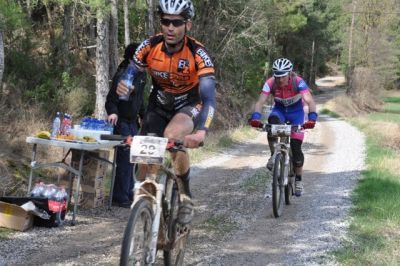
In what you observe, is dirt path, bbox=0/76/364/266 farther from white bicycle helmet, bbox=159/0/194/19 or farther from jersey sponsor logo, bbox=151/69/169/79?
white bicycle helmet, bbox=159/0/194/19

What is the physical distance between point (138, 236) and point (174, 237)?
0.74 m

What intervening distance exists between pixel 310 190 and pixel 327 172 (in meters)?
2.69

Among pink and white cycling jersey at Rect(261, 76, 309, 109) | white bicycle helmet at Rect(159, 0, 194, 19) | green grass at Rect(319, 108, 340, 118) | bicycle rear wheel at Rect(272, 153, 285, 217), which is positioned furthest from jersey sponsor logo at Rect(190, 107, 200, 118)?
green grass at Rect(319, 108, 340, 118)

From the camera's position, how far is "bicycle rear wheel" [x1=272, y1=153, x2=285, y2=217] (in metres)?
7.58

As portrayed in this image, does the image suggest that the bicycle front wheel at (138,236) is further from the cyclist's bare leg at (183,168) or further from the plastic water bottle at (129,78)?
the plastic water bottle at (129,78)

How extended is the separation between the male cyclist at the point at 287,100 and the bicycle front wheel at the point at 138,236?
416cm

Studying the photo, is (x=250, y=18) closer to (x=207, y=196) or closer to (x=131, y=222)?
(x=207, y=196)

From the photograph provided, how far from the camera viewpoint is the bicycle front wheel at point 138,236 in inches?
142

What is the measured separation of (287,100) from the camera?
27.4 ft

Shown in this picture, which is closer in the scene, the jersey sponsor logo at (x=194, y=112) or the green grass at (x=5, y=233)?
the jersey sponsor logo at (x=194, y=112)

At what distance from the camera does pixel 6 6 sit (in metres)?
8.25

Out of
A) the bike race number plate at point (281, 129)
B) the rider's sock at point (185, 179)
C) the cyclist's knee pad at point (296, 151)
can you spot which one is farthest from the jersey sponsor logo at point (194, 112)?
the cyclist's knee pad at point (296, 151)

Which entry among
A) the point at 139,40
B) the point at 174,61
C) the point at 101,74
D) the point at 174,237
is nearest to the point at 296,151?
the point at 174,61

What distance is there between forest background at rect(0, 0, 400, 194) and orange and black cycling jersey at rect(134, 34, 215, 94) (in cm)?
373
